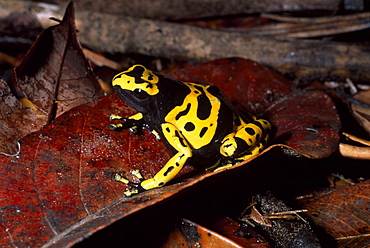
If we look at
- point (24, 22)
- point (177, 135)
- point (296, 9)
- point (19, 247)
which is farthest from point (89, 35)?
point (19, 247)

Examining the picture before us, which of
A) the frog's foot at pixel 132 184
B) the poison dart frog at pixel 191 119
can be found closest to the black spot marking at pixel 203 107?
the poison dart frog at pixel 191 119

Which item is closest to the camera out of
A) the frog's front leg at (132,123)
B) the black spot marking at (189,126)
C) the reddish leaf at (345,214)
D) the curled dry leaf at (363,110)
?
the reddish leaf at (345,214)

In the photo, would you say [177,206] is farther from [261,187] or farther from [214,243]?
[261,187]

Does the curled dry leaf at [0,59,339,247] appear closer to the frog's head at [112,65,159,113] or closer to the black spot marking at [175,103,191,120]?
the frog's head at [112,65,159,113]

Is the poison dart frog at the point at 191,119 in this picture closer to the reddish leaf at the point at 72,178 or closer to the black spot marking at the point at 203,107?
the black spot marking at the point at 203,107

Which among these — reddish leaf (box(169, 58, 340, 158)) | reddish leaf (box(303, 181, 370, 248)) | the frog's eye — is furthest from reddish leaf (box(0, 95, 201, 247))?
reddish leaf (box(303, 181, 370, 248))

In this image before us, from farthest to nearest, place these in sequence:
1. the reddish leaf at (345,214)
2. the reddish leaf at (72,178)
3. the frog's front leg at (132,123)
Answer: the frog's front leg at (132,123) < the reddish leaf at (345,214) < the reddish leaf at (72,178)

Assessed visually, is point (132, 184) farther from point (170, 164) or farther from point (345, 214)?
point (345, 214)
